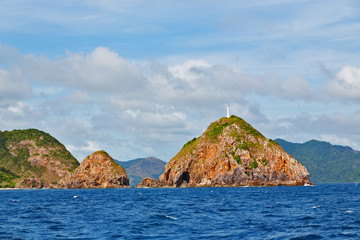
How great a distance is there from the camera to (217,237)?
41.8 meters

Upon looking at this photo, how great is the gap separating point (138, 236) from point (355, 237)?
2265 cm

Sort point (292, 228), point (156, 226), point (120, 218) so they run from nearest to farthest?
point (292, 228)
point (156, 226)
point (120, 218)

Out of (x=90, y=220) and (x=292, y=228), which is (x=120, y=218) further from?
(x=292, y=228)

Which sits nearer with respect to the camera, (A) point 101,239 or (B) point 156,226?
(A) point 101,239

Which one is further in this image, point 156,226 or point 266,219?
point 266,219

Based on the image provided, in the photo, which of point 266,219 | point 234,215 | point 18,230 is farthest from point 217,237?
point 18,230

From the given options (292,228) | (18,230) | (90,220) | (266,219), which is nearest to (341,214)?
(266,219)

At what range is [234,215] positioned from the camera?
6172 cm

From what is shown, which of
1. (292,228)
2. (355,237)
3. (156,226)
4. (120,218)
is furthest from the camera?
(120,218)

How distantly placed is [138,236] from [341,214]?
34198 millimetres

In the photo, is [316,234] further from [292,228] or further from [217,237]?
[217,237]

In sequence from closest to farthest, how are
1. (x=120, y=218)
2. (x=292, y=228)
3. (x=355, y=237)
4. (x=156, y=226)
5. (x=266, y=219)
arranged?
1. (x=355, y=237)
2. (x=292, y=228)
3. (x=156, y=226)
4. (x=266, y=219)
5. (x=120, y=218)

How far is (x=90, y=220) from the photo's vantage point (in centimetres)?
5753

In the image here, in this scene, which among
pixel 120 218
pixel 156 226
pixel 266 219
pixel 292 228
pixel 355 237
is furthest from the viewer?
pixel 120 218
